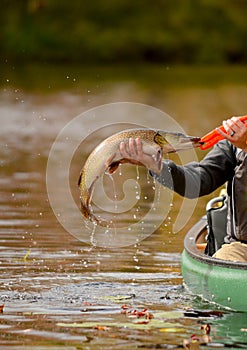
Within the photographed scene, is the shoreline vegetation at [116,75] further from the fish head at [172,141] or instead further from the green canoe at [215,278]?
the fish head at [172,141]

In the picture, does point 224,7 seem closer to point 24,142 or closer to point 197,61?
point 197,61

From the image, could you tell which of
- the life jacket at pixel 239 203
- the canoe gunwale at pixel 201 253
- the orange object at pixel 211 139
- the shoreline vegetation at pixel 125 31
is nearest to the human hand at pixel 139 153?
the orange object at pixel 211 139

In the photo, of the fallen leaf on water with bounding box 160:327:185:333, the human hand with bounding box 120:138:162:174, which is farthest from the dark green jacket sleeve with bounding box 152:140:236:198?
the fallen leaf on water with bounding box 160:327:185:333

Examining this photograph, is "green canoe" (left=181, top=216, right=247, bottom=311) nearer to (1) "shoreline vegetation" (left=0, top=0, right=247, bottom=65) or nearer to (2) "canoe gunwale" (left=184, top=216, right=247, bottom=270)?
(2) "canoe gunwale" (left=184, top=216, right=247, bottom=270)

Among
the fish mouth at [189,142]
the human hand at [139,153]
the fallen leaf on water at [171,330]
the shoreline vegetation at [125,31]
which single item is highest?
the shoreline vegetation at [125,31]

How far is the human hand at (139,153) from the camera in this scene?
27.7 feet

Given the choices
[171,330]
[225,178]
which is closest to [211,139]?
[225,178]

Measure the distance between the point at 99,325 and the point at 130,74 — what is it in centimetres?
3719

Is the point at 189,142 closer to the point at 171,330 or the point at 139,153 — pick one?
the point at 139,153

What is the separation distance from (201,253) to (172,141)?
118 cm

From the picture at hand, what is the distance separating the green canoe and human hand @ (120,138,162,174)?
0.89 metres

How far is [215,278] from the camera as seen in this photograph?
9.09 metres

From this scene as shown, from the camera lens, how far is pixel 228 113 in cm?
2991

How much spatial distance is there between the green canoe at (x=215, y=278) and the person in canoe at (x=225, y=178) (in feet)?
0.47
